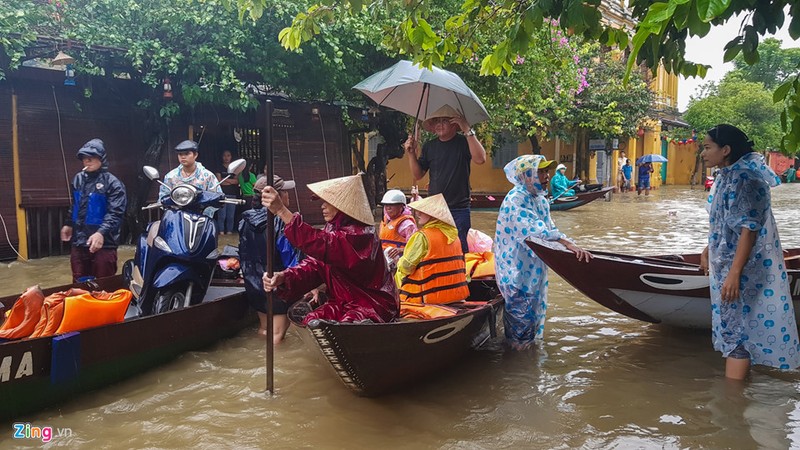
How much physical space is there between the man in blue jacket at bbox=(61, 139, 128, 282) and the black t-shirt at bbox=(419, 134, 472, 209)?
2.83 meters

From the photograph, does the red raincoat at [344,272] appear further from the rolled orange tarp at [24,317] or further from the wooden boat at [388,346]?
the rolled orange tarp at [24,317]

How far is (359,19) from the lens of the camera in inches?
403

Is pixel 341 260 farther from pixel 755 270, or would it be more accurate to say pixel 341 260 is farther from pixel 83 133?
pixel 83 133

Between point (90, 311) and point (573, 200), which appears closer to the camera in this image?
point (90, 311)

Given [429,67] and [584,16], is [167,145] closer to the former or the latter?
[429,67]

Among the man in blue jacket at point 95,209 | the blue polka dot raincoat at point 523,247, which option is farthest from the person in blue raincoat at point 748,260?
the man in blue jacket at point 95,209

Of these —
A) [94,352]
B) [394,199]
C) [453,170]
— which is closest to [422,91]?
[453,170]

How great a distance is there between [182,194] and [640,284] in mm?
3833

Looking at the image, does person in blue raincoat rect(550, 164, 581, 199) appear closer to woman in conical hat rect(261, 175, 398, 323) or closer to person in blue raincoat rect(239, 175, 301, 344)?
person in blue raincoat rect(239, 175, 301, 344)

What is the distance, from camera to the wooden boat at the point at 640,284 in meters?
4.83

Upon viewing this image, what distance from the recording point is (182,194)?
198 inches

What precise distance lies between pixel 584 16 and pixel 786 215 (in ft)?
55.3

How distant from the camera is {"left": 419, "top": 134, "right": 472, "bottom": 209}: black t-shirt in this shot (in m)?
5.46

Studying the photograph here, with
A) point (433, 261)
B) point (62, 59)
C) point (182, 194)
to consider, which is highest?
point (62, 59)
